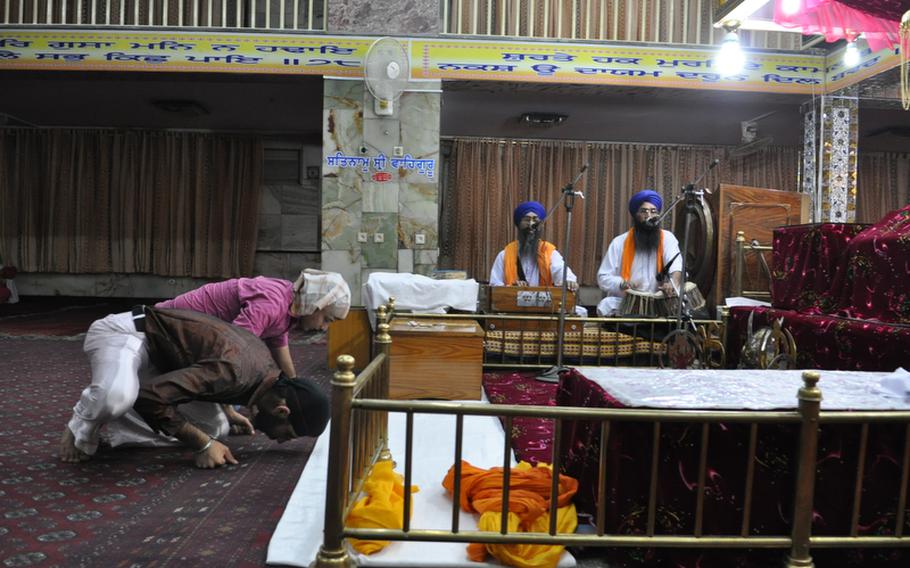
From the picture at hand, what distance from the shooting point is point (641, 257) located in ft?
21.9

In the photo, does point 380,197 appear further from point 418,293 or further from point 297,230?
point 297,230

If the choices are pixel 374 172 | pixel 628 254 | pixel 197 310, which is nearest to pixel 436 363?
pixel 197 310

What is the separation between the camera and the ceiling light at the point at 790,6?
15.5 feet

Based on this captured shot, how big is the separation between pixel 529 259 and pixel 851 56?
379 centimetres

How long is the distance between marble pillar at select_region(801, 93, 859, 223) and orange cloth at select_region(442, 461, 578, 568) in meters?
6.24

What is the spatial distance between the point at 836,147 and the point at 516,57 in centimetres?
356

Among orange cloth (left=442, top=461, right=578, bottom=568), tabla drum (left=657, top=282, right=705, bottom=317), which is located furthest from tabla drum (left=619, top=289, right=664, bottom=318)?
orange cloth (left=442, top=461, right=578, bottom=568)

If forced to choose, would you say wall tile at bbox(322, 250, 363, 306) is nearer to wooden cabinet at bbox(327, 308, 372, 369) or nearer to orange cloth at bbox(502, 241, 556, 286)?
orange cloth at bbox(502, 241, 556, 286)

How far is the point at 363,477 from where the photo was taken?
2.28m

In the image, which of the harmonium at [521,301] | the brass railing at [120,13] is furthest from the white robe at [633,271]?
the brass railing at [120,13]

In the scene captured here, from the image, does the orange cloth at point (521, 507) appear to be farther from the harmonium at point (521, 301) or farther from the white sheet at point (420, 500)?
the harmonium at point (521, 301)

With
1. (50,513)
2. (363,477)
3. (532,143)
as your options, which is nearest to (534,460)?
(363,477)

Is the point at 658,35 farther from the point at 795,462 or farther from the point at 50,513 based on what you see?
the point at 50,513

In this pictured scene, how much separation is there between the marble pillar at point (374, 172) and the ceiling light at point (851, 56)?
4140 mm
